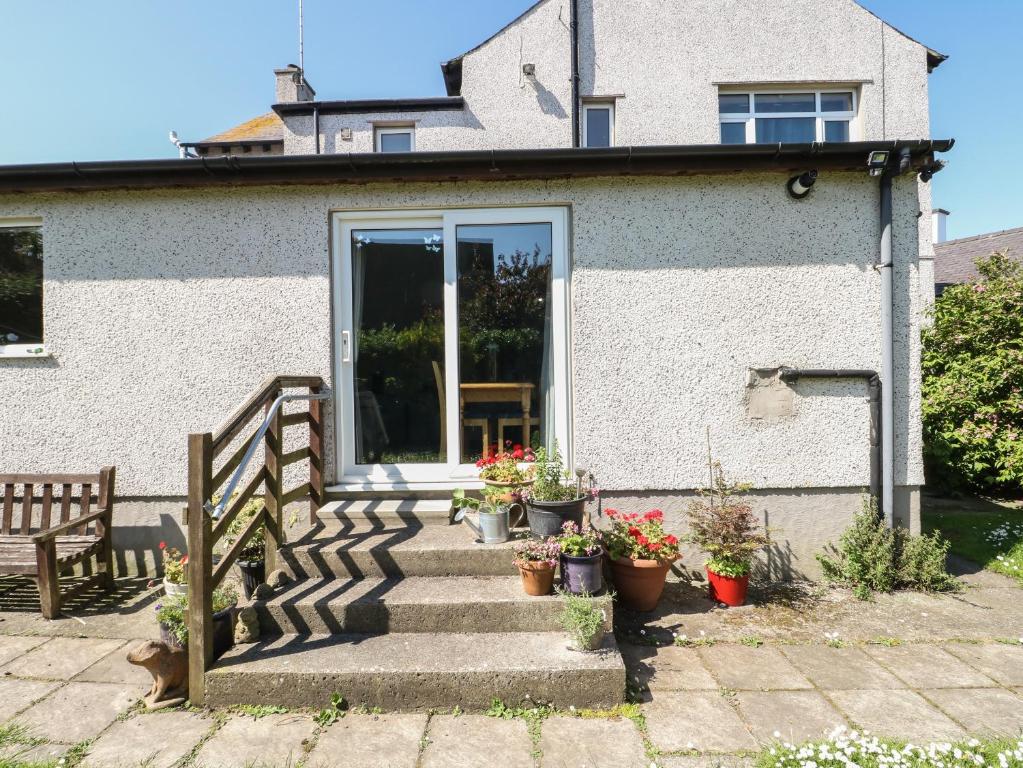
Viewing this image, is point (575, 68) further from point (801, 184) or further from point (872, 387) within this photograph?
point (872, 387)

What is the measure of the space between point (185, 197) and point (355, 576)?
3786mm

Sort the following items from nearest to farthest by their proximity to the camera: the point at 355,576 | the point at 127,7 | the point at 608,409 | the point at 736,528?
the point at 355,576 → the point at 736,528 → the point at 608,409 → the point at 127,7

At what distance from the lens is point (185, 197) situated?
4.79m

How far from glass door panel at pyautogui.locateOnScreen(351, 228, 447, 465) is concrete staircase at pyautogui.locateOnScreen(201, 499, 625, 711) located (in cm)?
61

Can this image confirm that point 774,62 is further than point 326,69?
No

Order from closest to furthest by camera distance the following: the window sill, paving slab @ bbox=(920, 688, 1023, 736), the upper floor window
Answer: paving slab @ bbox=(920, 688, 1023, 736) → the window sill → the upper floor window

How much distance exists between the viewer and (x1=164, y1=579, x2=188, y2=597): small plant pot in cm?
404

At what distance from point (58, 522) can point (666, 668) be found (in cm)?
548

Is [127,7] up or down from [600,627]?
up

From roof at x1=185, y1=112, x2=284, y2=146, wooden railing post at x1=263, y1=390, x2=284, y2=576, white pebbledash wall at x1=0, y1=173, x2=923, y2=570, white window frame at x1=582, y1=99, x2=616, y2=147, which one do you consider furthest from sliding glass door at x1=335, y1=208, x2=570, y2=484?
roof at x1=185, y1=112, x2=284, y2=146

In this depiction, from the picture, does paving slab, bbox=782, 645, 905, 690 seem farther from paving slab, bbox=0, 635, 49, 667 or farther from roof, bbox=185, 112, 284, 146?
roof, bbox=185, 112, 284, 146

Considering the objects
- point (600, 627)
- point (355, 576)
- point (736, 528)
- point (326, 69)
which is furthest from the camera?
point (326, 69)

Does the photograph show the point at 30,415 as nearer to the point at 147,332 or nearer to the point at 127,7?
the point at 147,332

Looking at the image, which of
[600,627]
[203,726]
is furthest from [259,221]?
[600,627]
